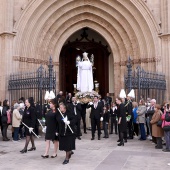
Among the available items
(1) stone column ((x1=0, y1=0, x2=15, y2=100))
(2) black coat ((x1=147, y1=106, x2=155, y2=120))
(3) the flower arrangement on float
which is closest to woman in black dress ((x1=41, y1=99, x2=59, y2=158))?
(2) black coat ((x1=147, y1=106, x2=155, y2=120))

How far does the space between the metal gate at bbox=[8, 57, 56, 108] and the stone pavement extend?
548 centimetres

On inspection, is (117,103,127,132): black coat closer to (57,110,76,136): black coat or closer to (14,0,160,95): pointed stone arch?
(57,110,76,136): black coat

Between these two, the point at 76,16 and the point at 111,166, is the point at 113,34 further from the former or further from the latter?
the point at 111,166

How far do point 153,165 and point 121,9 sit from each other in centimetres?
1404

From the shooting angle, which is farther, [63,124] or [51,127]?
[51,127]

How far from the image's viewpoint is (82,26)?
66.2 ft

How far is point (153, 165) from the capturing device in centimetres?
664

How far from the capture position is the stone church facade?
17.1 meters

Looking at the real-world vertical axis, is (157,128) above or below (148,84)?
below

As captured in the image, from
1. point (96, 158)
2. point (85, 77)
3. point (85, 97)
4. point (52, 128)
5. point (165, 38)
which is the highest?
point (165, 38)

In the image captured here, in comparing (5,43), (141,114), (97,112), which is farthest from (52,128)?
(5,43)

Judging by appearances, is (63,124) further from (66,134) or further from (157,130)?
(157,130)

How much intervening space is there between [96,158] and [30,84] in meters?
9.41

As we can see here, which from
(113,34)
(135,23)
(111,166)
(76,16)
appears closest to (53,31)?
(76,16)
